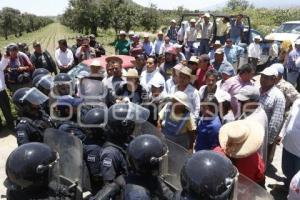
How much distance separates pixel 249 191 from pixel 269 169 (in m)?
3.69

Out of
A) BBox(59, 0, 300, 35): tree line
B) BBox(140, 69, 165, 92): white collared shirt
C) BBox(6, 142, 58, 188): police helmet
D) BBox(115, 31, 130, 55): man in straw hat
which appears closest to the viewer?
BBox(6, 142, 58, 188): police helmet

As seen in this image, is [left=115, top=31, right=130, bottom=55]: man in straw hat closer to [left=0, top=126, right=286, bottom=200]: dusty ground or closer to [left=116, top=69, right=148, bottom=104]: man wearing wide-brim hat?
[left=0, top=126, right=286, bottom=200]: dusty ground

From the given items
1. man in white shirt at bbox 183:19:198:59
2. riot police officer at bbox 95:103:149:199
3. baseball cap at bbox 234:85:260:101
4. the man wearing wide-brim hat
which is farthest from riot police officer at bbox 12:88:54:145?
man in white shirt at bbox 183:19:198:59

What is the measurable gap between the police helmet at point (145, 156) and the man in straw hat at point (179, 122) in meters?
1.71

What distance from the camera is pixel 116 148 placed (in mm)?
3266

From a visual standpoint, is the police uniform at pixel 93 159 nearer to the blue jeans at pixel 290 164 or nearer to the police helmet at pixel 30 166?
the police helmet at pixel 30 166

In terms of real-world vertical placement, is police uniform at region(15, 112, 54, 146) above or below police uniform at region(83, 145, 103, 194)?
above

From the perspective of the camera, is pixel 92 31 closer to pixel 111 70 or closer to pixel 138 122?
pixel 111 70

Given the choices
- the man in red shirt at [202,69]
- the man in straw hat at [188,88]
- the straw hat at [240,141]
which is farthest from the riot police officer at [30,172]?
the man in red shirt at [202,69]

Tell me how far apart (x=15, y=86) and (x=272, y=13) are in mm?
39622

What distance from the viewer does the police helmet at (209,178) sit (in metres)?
2.26

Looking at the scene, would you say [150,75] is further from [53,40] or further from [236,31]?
[53,40]

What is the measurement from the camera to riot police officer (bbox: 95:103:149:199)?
2799mm

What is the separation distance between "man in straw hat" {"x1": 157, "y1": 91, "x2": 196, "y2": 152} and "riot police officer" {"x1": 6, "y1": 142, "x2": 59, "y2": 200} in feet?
6.98
